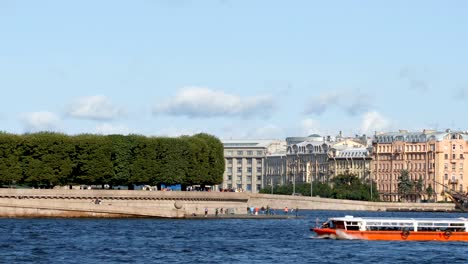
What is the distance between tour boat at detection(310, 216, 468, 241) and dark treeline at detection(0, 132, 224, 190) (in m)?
45.0

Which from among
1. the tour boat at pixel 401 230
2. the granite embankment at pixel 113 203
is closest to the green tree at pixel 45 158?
the granite embankment at pixel 113 203

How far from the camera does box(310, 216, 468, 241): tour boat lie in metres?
100

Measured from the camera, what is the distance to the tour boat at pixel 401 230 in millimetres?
100250

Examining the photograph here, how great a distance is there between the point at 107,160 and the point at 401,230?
48.5m

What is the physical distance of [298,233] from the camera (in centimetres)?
11212

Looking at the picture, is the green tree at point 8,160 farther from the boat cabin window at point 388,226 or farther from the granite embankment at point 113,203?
the boat cabin window at point 388,226

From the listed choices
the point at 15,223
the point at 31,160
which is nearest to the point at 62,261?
the point at 15,223

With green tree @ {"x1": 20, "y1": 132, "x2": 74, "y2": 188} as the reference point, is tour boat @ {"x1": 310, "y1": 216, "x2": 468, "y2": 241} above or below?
below

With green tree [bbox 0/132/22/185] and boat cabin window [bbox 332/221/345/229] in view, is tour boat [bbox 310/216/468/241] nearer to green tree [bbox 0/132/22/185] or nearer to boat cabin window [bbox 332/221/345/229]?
boat cabin window [bbox 332/221/345/229]

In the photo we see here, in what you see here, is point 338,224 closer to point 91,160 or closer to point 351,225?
point 351,225

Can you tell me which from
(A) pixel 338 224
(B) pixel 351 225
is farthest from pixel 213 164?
(B) pixel 351 225

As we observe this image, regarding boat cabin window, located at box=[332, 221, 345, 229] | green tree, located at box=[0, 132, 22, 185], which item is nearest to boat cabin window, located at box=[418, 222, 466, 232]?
boat cabin window, located at box=[332, 221, 345, 229]

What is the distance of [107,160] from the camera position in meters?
143

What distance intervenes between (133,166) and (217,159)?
1228 centimetres
